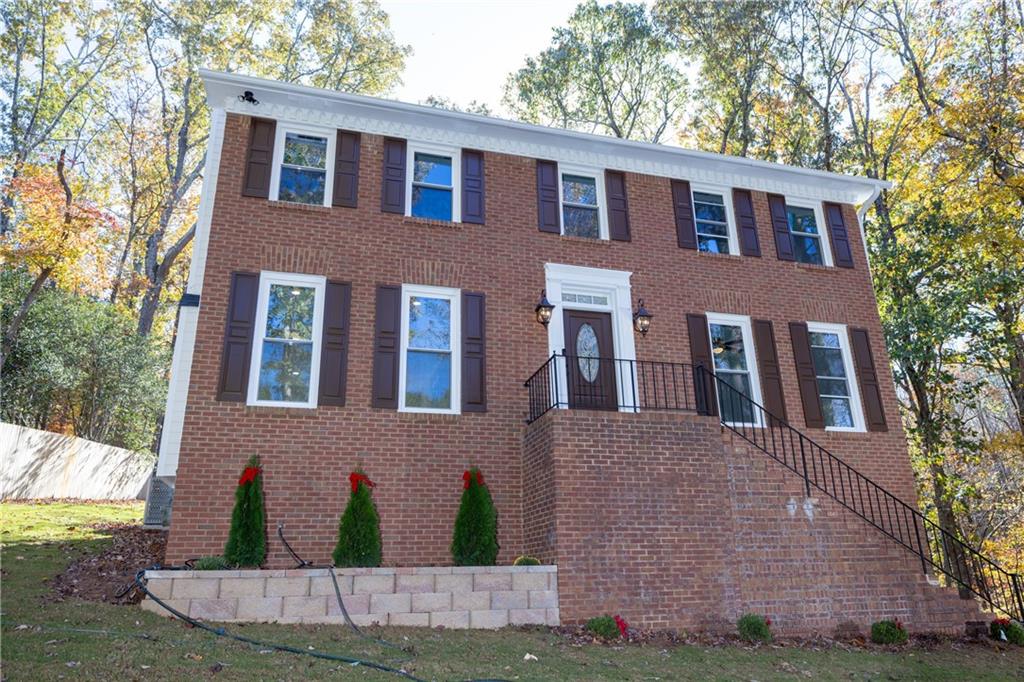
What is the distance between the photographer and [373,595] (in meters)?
7.20

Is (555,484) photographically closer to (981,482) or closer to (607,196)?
(607,196)

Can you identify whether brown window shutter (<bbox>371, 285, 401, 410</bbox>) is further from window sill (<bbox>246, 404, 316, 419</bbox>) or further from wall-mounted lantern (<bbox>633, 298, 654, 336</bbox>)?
wall-mounted lantern (<bbox>633, 298, 654, 336</bbox>)

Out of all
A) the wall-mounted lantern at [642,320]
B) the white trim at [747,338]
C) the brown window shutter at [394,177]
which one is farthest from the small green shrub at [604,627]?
the brown window shutter at [394,177]

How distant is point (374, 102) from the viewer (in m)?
10.3

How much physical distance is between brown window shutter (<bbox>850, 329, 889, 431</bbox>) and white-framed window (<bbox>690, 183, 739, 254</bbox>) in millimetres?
2606

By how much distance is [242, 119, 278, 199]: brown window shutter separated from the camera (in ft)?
32.0

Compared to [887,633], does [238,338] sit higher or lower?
higher

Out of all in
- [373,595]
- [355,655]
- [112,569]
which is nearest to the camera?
[355,655]

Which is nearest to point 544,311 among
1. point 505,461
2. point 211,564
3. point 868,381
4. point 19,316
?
point 505,461

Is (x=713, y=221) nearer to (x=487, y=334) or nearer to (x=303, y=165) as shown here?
(x=487, y=334)

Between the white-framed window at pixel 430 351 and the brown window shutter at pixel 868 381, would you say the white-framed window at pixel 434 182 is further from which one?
the brown window shutter at pixel 868 381

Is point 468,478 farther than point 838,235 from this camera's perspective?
No

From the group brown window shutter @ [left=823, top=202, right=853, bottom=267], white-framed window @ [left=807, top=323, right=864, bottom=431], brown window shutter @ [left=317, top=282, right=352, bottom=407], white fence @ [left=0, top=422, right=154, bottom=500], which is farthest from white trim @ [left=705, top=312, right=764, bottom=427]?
white fence @ [left=0, top=422, right=154, bottom=500]

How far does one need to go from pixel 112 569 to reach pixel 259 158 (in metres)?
5.79
